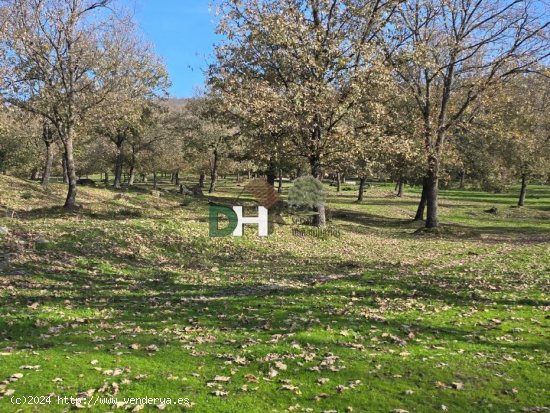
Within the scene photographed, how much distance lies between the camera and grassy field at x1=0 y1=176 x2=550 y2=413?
6.50 metres

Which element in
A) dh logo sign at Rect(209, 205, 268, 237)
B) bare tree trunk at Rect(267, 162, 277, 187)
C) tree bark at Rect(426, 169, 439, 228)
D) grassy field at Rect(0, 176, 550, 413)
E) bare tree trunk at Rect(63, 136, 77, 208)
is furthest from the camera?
bare tree trunk at Rect(267, 162, 277, 187)

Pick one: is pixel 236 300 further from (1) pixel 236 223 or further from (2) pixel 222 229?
(1) pixel 236 223

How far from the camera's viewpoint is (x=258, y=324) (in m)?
10.1

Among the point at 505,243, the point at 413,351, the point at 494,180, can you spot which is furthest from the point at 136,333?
the point at 494,180

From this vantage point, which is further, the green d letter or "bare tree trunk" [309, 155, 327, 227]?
"bare tree trunk" [309, 155, 327, 227]

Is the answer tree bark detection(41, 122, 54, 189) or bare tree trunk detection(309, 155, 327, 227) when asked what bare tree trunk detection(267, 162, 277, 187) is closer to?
bare tree trunk detection(309, 155, 327, 227)

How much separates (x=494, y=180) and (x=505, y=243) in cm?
2269

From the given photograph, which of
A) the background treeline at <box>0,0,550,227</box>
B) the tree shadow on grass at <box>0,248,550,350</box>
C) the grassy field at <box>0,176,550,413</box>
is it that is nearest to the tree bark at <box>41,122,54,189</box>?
the background treeline at <box>0,0,550,227</box>

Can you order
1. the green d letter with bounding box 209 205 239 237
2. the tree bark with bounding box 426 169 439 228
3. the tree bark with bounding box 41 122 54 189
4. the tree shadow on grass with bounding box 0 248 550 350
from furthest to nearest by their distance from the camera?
the tree bark with bounding box 41 122 54 189, the tree bark with bounding box 426 169 439 228, the green d letter with bounding box 209 205 239 237, the tree shadow on grass with bounding box 0 248 550 350

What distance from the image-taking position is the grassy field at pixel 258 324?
21.3 feet

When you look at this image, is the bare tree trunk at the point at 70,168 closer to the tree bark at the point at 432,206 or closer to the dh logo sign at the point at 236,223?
the dh logo sign at the point at 236,223

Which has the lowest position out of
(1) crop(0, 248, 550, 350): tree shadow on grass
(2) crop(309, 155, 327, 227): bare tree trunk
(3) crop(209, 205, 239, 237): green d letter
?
(1) crop(0, 248, 550, 350): tree shadow on grass

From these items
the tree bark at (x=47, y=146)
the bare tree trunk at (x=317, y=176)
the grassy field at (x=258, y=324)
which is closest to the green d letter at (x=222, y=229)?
the grassy field at (x=258, y=324)

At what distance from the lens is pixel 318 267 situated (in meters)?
17.8
